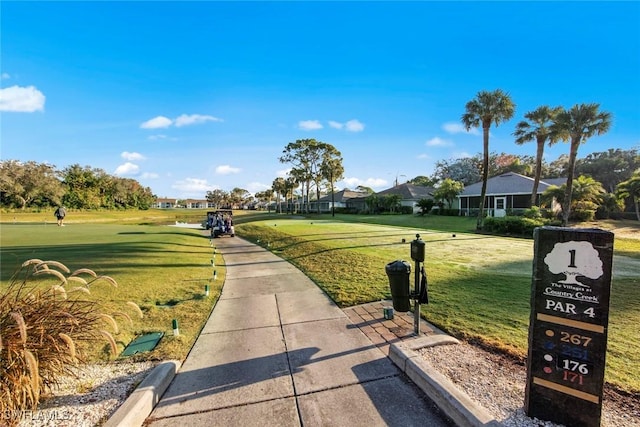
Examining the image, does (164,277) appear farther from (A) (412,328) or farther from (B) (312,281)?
(A) (412,328)

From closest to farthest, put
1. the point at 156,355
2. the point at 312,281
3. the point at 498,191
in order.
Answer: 1. the point at 156,355
2. the point at 312,281
3. the point at 498,191

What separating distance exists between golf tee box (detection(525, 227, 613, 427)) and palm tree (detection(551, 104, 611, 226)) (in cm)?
2330

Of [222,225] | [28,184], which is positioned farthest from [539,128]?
[28,184]

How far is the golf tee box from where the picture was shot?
2.28m

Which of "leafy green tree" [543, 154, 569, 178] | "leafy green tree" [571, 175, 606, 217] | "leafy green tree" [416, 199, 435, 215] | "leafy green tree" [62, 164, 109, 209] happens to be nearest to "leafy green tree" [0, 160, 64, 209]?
"leafy green tree" [62, 164, 109, 209]

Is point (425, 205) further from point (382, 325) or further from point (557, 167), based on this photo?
point (557, 167)

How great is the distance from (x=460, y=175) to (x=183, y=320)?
189 ft

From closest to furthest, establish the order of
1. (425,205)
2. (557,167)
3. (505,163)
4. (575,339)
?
(575,339)
(425,205)
(557,167)
(505,163)

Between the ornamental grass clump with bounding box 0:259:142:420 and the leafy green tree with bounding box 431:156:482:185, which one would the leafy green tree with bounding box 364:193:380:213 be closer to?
the leafy green tree with bounding box 431:156:482:185

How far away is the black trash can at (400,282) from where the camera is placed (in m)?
4.20

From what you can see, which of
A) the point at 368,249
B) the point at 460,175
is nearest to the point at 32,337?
the point at 368,249

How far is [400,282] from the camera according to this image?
427 cm

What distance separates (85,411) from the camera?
104 inches

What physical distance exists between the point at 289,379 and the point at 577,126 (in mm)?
27389
